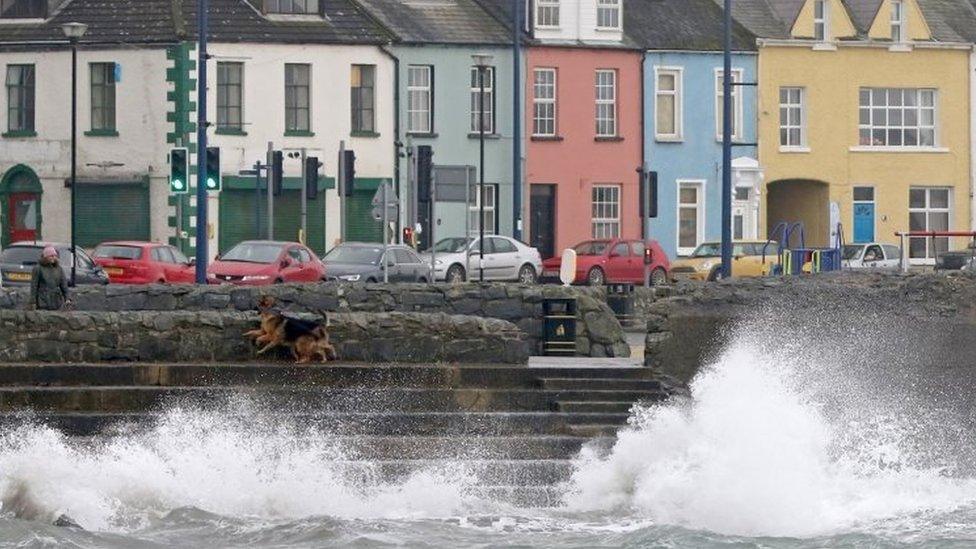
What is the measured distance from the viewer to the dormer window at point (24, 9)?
55969mm

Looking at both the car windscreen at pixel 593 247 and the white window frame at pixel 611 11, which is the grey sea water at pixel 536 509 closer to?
the car windscreen at pixel 593 247

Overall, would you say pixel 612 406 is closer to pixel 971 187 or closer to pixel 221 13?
pixel 221 13

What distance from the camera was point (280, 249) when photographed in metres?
46.6

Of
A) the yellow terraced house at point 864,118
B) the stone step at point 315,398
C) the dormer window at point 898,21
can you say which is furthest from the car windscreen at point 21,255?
the dormer window at point 898,21

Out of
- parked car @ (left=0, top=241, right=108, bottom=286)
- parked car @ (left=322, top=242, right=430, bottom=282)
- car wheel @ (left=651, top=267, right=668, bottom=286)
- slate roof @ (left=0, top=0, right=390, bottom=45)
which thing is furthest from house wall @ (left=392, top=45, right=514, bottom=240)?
parked car @ (left=0, top=241, right=108, bottom=286)

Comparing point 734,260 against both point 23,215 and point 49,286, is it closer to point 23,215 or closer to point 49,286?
point 23,215

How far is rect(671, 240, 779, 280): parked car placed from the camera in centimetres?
5684

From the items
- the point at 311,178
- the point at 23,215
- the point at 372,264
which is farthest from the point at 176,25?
the point at 372,264

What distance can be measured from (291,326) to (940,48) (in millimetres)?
42512

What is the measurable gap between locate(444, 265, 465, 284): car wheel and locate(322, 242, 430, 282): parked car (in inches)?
105

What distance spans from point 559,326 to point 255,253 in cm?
1787

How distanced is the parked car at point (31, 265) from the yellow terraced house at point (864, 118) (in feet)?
77.0

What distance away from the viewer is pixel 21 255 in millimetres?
44656

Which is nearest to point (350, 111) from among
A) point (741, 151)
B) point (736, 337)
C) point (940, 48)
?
point (741, 151)
